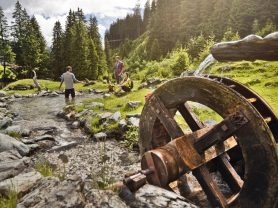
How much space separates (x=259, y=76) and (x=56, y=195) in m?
15.8

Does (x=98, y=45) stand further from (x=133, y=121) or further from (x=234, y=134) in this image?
(x=234, y=134)

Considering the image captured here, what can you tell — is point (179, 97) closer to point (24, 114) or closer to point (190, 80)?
point (190, 80)

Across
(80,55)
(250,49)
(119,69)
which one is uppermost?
(80,55)

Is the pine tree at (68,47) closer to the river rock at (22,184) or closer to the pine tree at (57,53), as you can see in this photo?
the pine tree at (57,53)

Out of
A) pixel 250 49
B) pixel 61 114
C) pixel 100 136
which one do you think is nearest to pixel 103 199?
pixel 250 49

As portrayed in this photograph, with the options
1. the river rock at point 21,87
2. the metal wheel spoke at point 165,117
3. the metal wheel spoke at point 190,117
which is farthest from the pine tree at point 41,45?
the metal wheel spoke at point 190,117

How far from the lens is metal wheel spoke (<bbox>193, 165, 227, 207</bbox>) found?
4.57 meters

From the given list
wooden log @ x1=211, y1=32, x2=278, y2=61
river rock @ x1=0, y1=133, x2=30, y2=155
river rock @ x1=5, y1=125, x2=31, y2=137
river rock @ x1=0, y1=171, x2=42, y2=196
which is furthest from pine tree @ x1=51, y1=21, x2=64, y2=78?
wooden log @ x1=211, y1=32, x2=278, y2=61

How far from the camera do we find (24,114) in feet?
57.5

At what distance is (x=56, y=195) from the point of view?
14.4 feet

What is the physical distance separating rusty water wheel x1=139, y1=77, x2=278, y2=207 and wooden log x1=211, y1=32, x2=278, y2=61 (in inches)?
22.3

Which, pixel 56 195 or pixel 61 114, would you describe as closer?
pixel 56 195

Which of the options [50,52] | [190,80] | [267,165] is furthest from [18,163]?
[50,52]

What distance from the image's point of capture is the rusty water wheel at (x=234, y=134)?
417 centimetres
